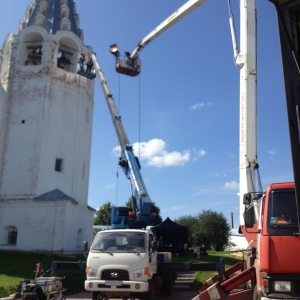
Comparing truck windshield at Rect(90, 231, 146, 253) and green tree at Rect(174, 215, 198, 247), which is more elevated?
green tree at Rect(174, 215, 198, 247)

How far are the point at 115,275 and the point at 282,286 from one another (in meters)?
5.64

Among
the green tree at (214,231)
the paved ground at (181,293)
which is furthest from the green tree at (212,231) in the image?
the paved ground at (181,293)

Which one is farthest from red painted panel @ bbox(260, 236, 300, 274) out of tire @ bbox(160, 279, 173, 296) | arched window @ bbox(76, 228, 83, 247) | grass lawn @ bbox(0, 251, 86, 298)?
arched window @ bbox(76, 228, 83, 247)

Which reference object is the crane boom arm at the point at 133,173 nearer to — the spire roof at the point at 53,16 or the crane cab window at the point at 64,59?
the crane cab window at the point at 64,59

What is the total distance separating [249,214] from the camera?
6.83 meters

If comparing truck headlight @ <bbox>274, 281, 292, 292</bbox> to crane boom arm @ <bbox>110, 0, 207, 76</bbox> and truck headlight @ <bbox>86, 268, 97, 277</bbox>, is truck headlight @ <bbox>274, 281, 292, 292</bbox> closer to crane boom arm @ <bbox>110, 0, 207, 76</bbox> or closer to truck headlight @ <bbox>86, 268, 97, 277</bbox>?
truck headlight @ <bbox>86, 268, 97, 277</bbox>

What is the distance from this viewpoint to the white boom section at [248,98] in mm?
11156

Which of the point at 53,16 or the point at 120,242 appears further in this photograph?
the point at 53,16

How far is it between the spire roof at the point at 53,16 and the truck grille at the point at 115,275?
89.4ft

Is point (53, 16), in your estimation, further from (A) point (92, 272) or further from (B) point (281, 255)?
(B) point (281, 255)

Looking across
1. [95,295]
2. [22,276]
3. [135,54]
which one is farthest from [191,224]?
[95,295]

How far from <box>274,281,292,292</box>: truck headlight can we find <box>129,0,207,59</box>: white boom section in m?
15.4

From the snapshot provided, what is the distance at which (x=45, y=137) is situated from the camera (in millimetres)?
29562

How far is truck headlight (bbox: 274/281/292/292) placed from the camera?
5875 millimetres
